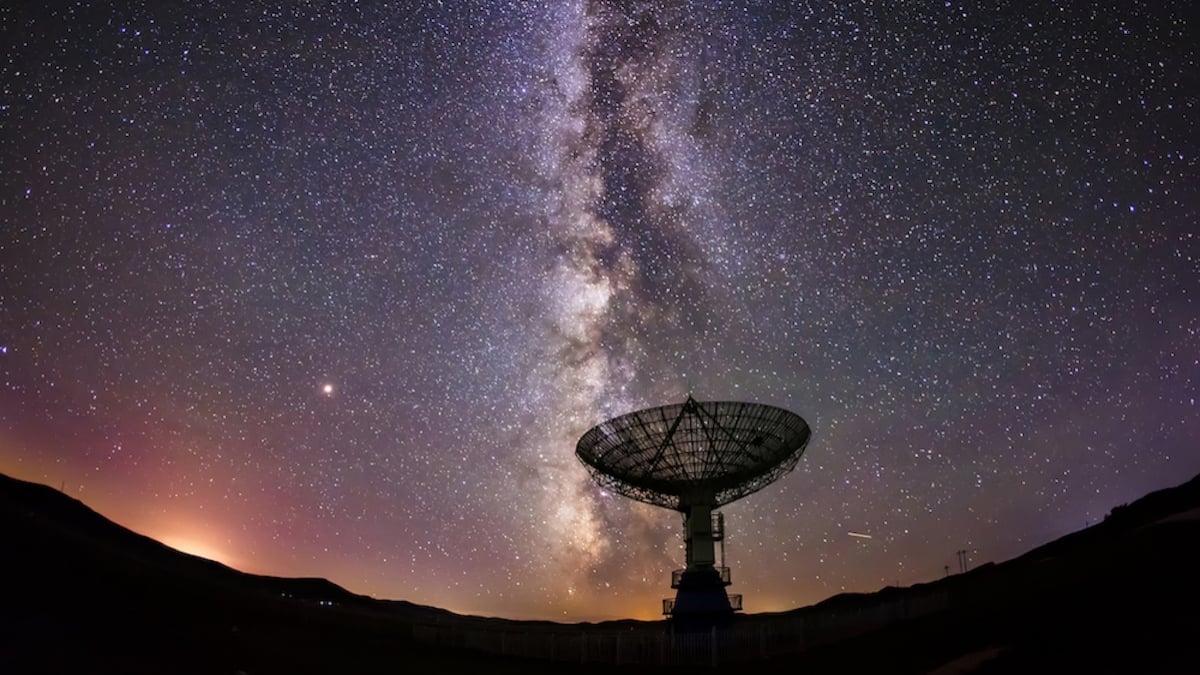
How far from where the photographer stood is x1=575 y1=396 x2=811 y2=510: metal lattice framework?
33500mm

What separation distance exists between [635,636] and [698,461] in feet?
27.4

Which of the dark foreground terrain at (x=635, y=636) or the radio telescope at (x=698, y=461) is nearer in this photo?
the dark foreground terrain at (x=635, y=636)

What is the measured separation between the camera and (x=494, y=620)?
95.5 metres

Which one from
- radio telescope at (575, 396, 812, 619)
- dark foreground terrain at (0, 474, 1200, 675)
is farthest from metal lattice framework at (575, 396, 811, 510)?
dark foreground terrain at (0, 474, 1200, 675)

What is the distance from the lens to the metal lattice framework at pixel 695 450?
33500 millimetres

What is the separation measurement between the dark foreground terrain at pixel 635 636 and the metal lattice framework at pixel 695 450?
686cm

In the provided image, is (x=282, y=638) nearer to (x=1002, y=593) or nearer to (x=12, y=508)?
(x=12, y=508)

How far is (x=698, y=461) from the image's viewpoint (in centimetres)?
3541

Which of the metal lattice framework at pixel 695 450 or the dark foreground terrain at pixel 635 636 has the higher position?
the metal lattice framework at pixel 695 450

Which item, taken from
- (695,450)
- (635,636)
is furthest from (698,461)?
(635,636)

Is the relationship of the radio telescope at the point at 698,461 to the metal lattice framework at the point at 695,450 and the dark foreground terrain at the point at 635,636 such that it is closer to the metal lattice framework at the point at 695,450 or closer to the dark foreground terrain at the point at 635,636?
the metal lattice framework at the point at 695,450

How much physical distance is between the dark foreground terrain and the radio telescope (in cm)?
586

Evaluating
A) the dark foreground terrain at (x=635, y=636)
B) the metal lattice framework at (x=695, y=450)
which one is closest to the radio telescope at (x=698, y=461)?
the metal lattice framework at (x=695, y=450)

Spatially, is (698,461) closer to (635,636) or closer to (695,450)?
(695,450)
